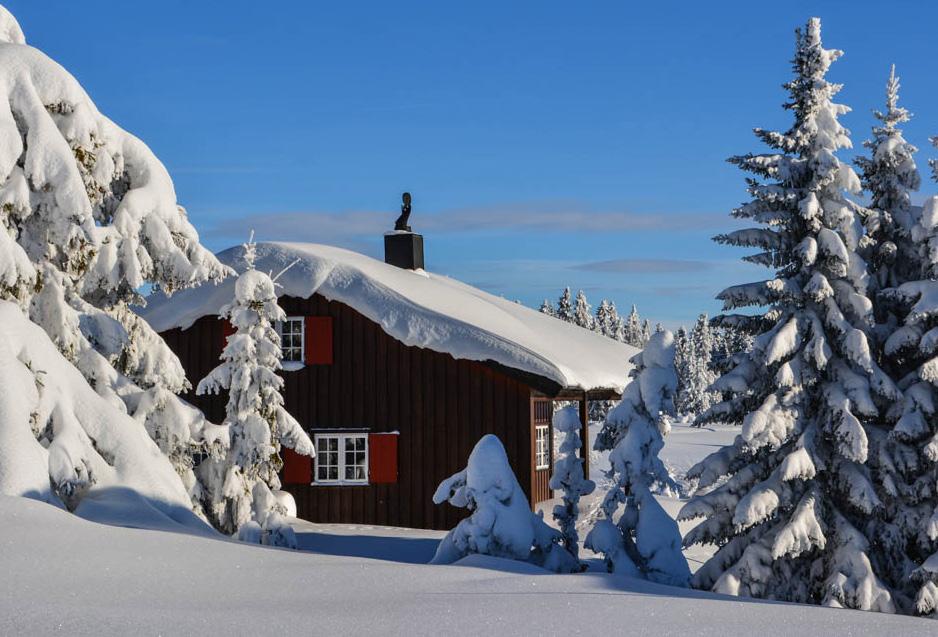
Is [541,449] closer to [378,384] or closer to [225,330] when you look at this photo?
[378,384]

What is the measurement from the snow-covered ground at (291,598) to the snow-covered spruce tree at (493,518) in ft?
16.5

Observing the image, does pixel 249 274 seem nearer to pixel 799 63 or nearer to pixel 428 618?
pixel 799 63

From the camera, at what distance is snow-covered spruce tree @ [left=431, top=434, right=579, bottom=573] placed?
14.7 metres

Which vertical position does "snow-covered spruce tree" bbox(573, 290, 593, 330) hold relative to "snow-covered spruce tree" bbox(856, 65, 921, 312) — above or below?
above

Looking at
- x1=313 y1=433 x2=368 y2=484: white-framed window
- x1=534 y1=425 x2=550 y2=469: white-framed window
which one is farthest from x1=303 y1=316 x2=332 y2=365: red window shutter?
x1=534 y1=425 x2=550 y2=469: white-framed window

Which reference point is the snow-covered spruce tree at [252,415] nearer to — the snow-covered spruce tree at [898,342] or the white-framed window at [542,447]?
the white-framed window at [542,447]

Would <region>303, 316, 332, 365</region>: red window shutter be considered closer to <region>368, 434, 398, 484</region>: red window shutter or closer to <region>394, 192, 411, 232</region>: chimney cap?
<region>368, 434, 398, 484</region>: red window shutter

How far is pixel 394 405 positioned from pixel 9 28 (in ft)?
42.7

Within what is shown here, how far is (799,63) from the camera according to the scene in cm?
1753

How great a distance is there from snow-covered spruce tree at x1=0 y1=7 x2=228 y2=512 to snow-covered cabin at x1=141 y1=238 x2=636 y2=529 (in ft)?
30.2

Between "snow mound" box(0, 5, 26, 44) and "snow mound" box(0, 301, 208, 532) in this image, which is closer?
"snow mound" box(0, 301, 208, 532)

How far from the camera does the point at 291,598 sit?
7547 millimetres

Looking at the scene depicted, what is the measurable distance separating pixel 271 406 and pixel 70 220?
22.8 feet

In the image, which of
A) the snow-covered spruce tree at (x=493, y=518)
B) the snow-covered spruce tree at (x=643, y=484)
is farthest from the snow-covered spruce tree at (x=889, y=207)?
the snow-covered spruce tree at (x=493, y=518)
